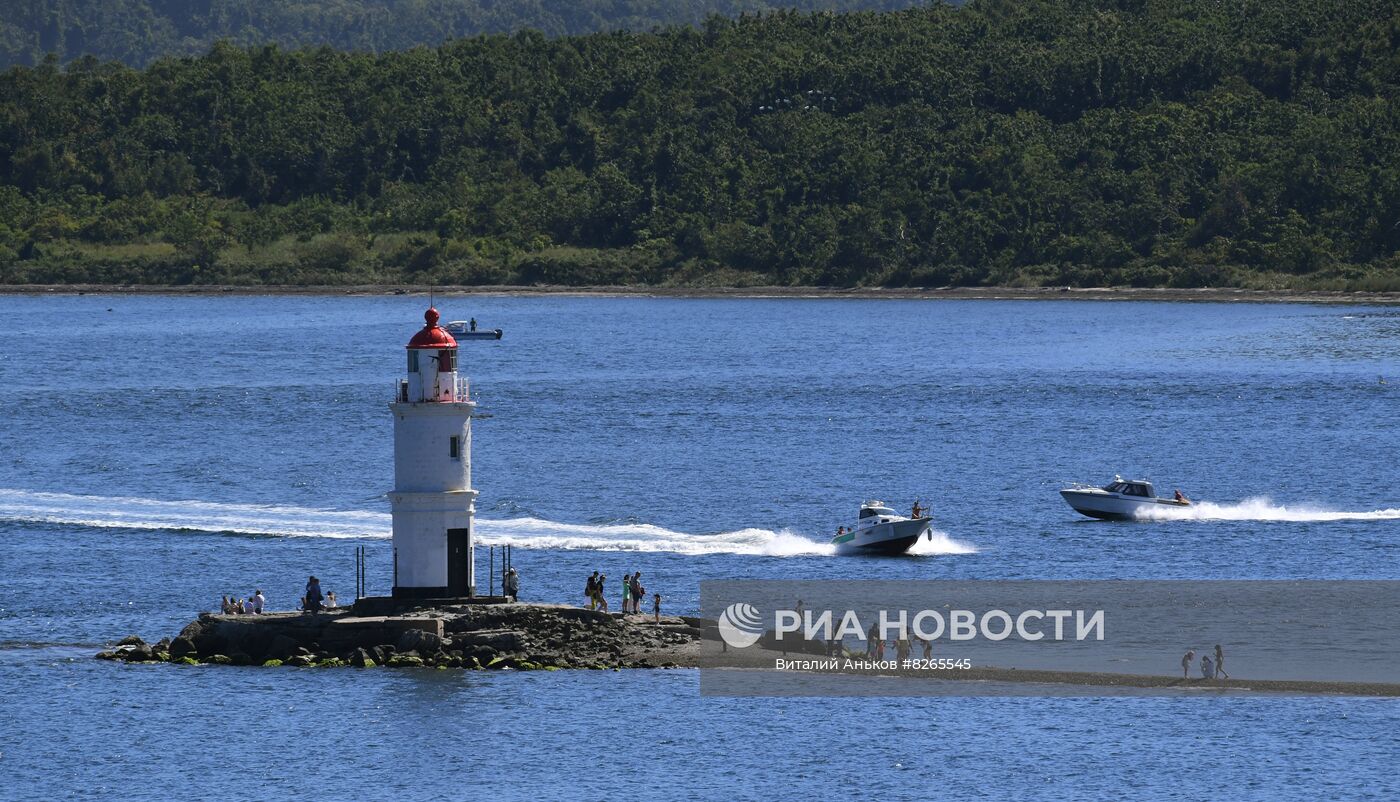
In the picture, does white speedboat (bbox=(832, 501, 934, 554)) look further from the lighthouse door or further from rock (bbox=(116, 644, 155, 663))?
rock (bbox=(116, 644, 155, 663))

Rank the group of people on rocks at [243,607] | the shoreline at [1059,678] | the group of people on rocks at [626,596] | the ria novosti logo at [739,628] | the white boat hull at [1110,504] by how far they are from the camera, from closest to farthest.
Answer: the shoreline at [1059,678] → the ria novosti logo at [739,628] → the group of people on rocks at [626,596] → the group of people on rocks at [243,607] → the white boat hull at [1110,504]

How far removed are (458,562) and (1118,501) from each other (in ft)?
118

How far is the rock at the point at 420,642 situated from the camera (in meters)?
55.5

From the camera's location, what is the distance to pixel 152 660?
193 ft

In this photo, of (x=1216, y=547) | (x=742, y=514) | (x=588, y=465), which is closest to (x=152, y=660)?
(x=742, y=514)

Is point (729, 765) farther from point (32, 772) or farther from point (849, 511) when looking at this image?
point (849, 511)

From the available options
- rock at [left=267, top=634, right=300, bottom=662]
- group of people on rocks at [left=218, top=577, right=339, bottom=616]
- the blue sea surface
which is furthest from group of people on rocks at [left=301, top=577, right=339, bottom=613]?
the blue sea surface

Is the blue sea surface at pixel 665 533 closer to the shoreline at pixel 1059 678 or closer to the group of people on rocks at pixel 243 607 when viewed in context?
the shoreline at pixel 1059 678

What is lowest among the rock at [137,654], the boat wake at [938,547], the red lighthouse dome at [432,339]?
the rock at [137,654]

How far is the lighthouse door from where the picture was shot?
55.8 m

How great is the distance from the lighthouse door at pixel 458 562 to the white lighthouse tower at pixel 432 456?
0.02 meters

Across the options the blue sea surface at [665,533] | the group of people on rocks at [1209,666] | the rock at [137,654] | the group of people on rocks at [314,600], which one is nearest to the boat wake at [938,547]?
the blue sea surface at [665,533]

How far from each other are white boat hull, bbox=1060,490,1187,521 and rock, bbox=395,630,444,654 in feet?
118

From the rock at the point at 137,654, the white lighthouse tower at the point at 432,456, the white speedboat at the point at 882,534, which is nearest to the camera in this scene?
the white lighthouse tower at the point at 432,456
